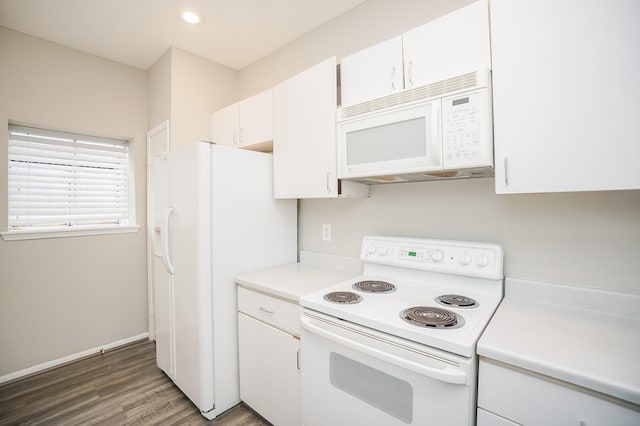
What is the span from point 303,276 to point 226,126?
4.98 feet

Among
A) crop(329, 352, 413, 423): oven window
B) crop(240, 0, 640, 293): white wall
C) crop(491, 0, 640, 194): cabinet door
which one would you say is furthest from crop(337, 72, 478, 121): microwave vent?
crop(329, 352, 413, 423): oven window

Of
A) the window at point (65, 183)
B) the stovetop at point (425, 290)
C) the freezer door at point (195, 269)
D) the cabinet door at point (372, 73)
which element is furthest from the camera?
the window at point (65, 183)

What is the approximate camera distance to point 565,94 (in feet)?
3.41

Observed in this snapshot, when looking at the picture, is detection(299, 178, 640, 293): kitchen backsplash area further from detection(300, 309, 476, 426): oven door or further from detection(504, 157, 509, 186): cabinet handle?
detection(300, 309, 476, 426): oven door

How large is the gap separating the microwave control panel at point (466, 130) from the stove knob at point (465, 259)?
19.4 inches

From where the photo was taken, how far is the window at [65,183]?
2.41 meters

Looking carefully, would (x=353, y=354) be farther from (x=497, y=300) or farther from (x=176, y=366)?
(x=176, y=366)

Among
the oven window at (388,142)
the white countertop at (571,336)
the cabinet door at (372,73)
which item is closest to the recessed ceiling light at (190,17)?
the cabinet door at (372,73)

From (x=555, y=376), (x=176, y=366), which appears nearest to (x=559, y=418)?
(x=555, y=376)

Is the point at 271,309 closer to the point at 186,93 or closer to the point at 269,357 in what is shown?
the point at 269,357

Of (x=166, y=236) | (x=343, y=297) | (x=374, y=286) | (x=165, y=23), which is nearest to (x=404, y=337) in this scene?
(x=343, y=297)

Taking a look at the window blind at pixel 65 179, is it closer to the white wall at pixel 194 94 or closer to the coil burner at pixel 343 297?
the white wall at pixel 194 94

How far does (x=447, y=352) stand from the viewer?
977 mm

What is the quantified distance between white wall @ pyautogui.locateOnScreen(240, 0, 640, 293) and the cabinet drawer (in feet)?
2.16
